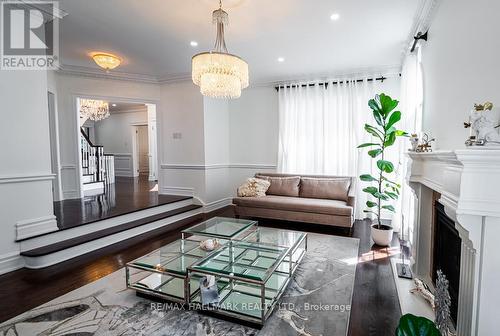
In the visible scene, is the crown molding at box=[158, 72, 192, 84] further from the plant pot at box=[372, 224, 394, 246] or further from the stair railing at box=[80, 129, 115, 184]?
the plant pot at box=[372, 224, 394, 246]

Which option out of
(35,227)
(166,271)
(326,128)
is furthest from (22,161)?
(326,128)

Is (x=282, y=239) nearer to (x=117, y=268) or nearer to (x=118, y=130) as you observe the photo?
(x=117, y=268)

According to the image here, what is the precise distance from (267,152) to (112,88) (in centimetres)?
352

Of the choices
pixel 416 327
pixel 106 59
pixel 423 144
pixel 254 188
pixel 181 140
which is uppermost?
pixel 106 59

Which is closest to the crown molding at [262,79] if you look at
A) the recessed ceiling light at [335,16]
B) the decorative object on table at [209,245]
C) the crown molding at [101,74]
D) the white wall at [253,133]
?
the crown molding at [101,74]

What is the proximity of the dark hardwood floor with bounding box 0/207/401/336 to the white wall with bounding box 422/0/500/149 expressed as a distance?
4.69 ft

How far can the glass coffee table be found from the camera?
2045mm

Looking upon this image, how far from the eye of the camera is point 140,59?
437 centimetres

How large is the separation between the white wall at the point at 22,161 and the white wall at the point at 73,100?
7.23ft

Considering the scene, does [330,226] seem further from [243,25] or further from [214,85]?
[243,25]

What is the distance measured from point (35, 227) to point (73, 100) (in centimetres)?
306

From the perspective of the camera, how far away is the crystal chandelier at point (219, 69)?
2617 mm

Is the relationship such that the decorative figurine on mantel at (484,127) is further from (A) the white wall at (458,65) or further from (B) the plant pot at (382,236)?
(B) the plant pot at (382,236)

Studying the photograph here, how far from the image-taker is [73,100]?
5.04 meters
